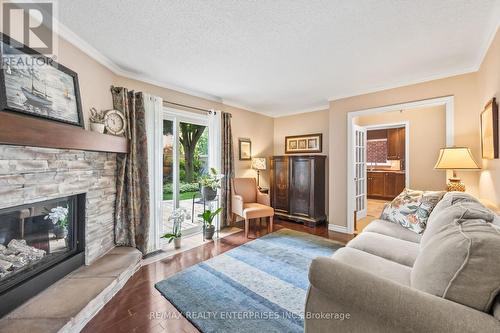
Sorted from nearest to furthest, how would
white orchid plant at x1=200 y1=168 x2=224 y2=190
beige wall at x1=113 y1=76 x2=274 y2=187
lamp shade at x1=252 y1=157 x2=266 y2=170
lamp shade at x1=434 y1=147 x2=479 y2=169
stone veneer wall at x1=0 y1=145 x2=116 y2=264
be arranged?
stone veneer wall at x1=0 y1=145 x2=116 y2=264 → lamp shade at x1=434 y1=147 x2=479 y2=169 → beige wall at x1=113 y1=76 x2=274 y2=187 → white orchid plant at x1=200 y1=168 x2=224 y2=190 → lamp shade at x1=252 y1=157 x2=266 y2=170

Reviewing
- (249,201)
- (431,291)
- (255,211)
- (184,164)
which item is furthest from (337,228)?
(431,291)

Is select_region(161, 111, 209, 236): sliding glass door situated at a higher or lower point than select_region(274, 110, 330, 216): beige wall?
lower

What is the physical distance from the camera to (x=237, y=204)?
380 centimetres

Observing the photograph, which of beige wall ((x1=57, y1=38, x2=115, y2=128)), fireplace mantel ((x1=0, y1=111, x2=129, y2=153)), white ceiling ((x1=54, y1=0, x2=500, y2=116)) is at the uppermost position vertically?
white ceiling ((x1=54, y1=0, x2=500, y2=116))

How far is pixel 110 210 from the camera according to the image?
254 cm

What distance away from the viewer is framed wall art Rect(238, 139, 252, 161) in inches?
175

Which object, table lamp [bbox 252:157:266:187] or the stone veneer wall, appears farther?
table lamp [bbox 252:157:266:187]

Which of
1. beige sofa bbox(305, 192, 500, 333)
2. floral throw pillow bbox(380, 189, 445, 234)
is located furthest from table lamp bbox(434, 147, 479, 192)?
beige sofa bbox(305, 192, 500, 333)

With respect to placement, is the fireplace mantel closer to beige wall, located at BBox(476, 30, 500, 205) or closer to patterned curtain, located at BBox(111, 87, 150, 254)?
patterned curtain, located at BBox(111, 87, 150, 254)

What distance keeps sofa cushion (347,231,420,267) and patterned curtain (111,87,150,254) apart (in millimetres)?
2490

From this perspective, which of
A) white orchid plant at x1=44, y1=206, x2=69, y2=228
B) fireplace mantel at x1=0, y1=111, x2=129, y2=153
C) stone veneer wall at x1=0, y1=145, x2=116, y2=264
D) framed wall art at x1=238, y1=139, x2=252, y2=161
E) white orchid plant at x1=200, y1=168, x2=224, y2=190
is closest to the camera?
fireplace mantel at x1=0, y1=111, x2=129, y2=153

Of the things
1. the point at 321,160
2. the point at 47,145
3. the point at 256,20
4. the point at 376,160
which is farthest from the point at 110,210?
the point at 376,160

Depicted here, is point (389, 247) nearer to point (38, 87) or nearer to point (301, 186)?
point (301, 186)

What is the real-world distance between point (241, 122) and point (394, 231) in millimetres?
3261
